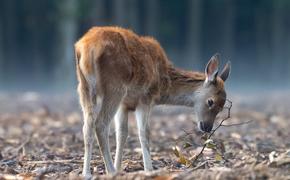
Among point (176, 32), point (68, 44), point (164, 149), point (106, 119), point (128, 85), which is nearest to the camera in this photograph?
point (106, 119)

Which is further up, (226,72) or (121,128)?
(226,72)

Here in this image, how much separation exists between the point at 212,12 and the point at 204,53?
2.94 m

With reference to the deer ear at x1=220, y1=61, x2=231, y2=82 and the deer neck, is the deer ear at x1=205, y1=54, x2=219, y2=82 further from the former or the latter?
the deer ear at x1=220, y1=61, x2=231, y2=82

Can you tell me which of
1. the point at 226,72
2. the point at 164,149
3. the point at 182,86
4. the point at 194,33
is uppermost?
the point at 194,33

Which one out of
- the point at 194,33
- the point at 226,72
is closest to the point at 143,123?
the point at 226,72

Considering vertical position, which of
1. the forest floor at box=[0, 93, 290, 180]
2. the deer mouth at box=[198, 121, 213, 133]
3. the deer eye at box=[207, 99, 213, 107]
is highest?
the deer eye at box=[207, 99, 213, 107]

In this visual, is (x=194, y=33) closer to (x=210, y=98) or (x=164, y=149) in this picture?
(x=164, y=149)

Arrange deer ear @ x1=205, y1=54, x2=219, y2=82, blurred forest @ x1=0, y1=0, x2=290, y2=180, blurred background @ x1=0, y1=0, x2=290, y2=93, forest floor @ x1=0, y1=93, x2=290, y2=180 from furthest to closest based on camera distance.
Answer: blurred background @ x1=0, y1=0, x2=290, y2=93, blurred forest @ x1=0, y1=0, x2=290, y2=180, deer ear @ x1=205, y1=54, x2=219, y2=82, forest floor @ x1=0, y1=93, x2=290, y2=180

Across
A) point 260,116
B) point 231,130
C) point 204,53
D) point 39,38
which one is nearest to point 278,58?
point 204,53

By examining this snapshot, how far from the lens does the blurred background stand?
1935 inches

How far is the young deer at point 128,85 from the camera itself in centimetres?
859

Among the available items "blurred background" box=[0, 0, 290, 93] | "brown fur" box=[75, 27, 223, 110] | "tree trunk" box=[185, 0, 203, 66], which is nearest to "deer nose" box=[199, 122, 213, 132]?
"brown fur" box=[75, 27, 223, 110]

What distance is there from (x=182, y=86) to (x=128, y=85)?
73.3 inches

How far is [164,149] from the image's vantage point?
11.4 metres
